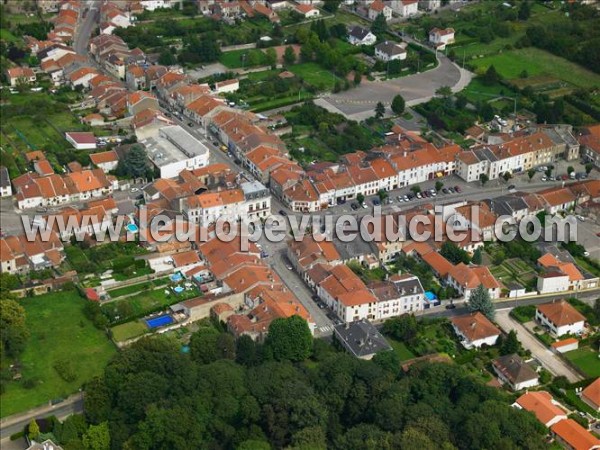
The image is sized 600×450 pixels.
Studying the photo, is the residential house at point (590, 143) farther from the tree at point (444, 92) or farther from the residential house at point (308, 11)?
the residential house at point (308, 11)

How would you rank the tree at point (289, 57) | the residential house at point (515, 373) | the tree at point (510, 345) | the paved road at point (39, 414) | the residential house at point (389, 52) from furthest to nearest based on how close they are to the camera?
the residential house at point (389, 52) → the tree at point (289, 57) → the tree at point (510, 345) → the residential house at point (515, 373) → the paved road at point (39, 414)

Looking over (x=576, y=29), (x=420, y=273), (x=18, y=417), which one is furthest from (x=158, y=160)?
(x=576, y=29)

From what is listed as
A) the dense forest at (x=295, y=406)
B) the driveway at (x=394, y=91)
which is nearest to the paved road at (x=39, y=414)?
the dense forest at (x=295, y=406)

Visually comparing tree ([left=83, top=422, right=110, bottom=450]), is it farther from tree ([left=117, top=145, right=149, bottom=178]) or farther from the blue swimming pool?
tree ([left=117, top=145, right=149, bottom=178])

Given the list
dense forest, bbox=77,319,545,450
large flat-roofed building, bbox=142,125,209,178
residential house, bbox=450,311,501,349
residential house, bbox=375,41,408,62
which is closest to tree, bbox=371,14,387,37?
residential house, bbox=375,41,408,62

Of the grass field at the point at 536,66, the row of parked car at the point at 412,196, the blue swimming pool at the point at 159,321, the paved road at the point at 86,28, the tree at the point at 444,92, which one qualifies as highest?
the paved road at the point at 86,28

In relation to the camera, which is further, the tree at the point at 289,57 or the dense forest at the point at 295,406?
the tree at the point at 289,57

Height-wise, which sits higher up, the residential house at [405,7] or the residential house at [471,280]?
the residential house at [405,7]

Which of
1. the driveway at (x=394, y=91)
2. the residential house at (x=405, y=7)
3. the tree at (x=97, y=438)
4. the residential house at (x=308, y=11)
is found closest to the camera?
the tree at (x=97, y=438)
